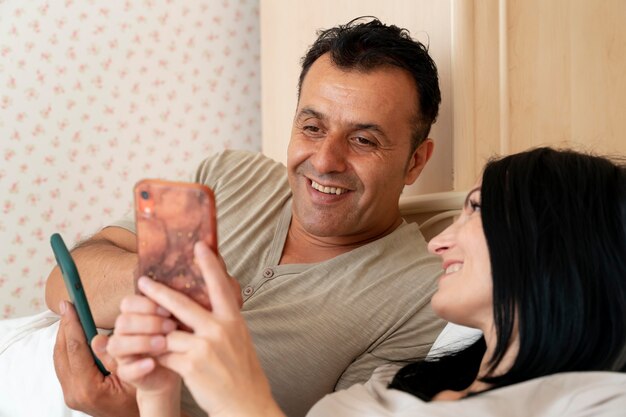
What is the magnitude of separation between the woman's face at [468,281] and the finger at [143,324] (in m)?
0.37

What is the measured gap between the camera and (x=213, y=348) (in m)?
0.76

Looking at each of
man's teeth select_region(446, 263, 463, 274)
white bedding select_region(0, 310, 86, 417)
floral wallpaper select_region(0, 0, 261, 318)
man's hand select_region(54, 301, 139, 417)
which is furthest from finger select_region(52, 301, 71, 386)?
floral wallpaper select_region(0, 0, 261, 318)

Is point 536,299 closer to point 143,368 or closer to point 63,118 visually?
point 143,368

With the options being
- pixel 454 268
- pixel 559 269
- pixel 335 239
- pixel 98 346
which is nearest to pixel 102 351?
pixel 98 346

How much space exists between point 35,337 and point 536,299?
945 millimetres

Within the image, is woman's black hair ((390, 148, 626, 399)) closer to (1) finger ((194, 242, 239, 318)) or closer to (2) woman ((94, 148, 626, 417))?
(2) woman ((94, 148, 626, 417))

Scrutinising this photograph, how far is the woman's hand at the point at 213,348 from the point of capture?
2.49 feet

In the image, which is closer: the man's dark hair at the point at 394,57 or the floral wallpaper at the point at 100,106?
the man's dark hair at the point at 394,57

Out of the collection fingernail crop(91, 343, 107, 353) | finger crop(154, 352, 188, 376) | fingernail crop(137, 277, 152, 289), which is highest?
fingernail crop(137, 277, 152, 289)

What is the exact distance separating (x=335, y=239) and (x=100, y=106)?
121cm

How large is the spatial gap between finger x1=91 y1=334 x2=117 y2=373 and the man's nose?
0.57 m

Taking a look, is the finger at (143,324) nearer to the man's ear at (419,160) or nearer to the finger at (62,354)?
the finger at (62,354)

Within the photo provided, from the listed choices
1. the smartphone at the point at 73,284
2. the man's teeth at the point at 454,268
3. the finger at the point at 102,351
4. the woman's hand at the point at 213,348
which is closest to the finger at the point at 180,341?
the woman's hand at the point at 213,348

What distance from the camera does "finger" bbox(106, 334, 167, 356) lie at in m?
0.78
